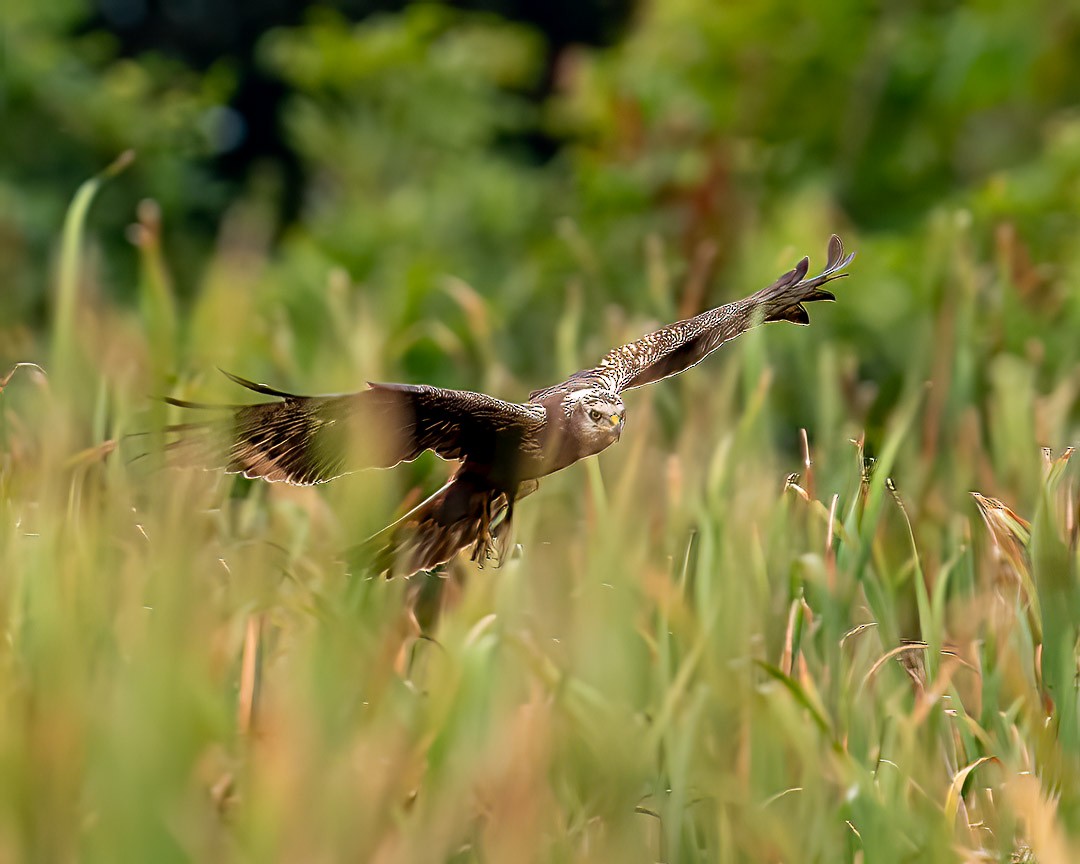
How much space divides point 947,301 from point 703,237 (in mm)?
1734

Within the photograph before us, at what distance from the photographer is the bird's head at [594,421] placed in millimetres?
1281

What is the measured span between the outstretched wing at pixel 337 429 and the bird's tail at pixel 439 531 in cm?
9

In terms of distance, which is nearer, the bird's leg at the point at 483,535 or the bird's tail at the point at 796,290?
the bird's leg at the point at 483,535

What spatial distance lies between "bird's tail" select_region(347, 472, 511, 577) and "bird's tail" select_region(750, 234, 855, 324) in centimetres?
45

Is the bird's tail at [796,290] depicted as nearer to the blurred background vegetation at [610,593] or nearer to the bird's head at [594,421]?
the blurred background vegetation at [610,593]

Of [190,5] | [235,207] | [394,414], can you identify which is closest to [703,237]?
[394,414]

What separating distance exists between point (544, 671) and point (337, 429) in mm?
282

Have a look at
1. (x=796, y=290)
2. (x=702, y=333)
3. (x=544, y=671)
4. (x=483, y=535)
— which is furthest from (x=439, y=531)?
(x=796, y=290)

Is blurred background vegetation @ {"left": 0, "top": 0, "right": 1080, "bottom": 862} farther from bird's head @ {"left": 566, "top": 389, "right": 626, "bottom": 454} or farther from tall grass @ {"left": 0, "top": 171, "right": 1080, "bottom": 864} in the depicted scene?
bird's head @ {"left": 566, "top": 389, "right": 626, "bottom": 454}

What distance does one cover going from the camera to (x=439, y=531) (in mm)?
1380

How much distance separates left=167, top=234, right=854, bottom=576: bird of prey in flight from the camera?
1.14 m

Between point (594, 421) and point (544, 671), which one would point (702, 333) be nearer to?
point (594, 421)

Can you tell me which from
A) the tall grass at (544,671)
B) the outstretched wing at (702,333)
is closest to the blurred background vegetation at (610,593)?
the tall grass at (544,671)

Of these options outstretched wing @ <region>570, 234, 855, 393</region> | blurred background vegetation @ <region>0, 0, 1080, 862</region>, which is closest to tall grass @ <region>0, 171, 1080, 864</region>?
blurred background vegetation @ <region>0, 0, 1080, 862</region>
